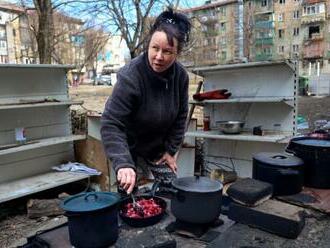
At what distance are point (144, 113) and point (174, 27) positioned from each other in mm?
418

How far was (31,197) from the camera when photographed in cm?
394

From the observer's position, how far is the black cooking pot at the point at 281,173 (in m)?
1.66

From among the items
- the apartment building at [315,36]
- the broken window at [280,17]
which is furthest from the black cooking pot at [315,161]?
the broken window at [280,17]

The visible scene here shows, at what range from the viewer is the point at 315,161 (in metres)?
1.79

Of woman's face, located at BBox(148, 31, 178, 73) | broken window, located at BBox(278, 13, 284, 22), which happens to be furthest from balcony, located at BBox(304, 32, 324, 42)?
woman's face, located at BBox(148, 31, 178, 73)

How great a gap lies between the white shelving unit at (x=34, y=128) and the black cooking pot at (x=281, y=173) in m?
2.74

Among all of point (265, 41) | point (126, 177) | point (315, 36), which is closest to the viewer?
point (126, 177)

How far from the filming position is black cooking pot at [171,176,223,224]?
4.50 feet

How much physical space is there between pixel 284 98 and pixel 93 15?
565cm

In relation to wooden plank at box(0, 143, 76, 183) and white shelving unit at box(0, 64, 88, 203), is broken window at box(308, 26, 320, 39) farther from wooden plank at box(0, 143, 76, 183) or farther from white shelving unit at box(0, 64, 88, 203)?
Result: wooden plank at box(0, 143, 76, 183)

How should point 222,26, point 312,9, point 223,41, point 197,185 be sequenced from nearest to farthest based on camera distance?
point 197,185 < point 222,26 < point 223,41 < point 312,9

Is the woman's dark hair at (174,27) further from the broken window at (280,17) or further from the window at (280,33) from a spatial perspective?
the window at (280,33)

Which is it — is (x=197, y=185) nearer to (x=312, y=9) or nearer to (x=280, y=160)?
(x=280, y=160)

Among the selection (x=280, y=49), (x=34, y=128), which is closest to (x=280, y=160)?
(x=34, y=128)
